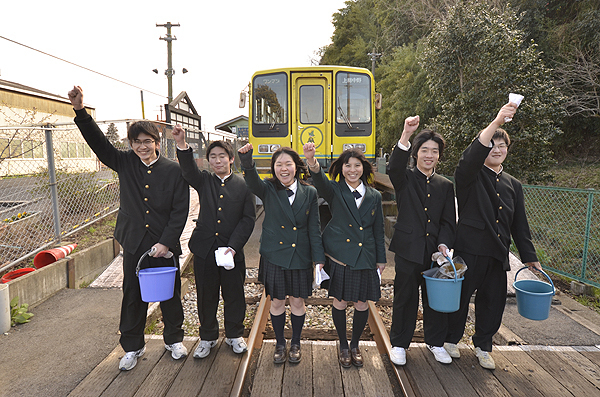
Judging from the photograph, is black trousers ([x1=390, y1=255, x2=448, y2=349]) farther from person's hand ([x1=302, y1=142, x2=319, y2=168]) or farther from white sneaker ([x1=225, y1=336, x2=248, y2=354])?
white sneaker ([x1=225, y1=336, x2=248, y2=354])

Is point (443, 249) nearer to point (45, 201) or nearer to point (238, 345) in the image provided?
point (238, 345)

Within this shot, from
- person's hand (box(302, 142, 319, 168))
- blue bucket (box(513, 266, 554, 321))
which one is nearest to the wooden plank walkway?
blue bucket (box(513, 266, 554, 321))

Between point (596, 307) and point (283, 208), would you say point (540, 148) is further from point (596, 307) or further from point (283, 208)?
point (283, 208)

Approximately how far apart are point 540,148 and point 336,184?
28.4 feet

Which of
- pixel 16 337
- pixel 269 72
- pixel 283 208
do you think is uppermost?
pixel 269 72

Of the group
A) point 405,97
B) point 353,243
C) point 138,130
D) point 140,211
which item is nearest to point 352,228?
point 353,243

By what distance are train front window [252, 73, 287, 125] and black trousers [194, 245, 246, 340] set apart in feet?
18.1

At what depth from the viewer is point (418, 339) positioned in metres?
3.63

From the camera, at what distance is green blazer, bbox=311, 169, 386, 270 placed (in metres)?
2.75

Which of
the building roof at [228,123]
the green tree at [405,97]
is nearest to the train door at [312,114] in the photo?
the green tree at [405,97]

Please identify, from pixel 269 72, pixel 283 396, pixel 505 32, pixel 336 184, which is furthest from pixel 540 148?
pixel 283 396

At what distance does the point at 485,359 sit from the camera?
284 centimetres

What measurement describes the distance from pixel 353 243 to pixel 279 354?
3.58 ft

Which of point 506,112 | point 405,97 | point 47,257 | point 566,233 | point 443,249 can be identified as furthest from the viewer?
point 405,97
